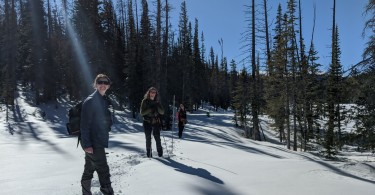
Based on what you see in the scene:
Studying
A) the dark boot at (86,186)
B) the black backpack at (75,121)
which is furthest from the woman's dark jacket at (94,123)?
the dark boot at (86,186)

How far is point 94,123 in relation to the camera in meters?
5.19

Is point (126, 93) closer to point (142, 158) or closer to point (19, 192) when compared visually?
point (142, 158)

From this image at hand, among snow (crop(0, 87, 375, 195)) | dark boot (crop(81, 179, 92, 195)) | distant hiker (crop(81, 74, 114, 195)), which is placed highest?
distant hiker (crop(81, 74, 114, 195))

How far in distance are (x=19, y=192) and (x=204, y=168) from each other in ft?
12.9

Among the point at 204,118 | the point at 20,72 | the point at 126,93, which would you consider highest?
the point at 20,72

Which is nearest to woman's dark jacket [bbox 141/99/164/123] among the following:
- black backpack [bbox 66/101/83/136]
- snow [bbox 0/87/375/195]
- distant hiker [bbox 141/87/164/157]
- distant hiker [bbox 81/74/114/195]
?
distant hiker [bbox 141/87/164/157]

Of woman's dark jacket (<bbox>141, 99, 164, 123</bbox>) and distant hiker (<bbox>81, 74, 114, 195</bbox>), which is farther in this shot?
woman's dark jacket (<bbox>141, 99, 164, 123</bbox>)

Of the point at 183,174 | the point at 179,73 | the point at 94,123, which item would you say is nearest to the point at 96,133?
the point at 94,123

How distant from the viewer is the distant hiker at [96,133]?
510cm

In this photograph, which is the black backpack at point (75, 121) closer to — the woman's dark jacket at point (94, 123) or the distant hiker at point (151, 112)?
the woman's dark jacket at point (94, 123)

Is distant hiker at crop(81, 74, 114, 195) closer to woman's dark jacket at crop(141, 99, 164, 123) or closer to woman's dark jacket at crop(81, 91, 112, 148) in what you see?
woman's dark jacket at crop(81, 91, 112, 148)

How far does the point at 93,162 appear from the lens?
521 centimetres

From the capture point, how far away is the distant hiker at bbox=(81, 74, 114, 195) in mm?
5098

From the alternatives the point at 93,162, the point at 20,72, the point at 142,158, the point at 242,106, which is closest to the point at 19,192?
the point at 93,162
